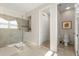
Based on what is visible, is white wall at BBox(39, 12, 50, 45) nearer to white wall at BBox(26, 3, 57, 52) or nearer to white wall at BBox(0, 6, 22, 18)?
white wall at BBox(26, 3, 57, 52)

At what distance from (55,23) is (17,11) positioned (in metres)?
0.63

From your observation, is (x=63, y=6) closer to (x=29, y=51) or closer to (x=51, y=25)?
(x=51, y=25)

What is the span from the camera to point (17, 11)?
5.01ft

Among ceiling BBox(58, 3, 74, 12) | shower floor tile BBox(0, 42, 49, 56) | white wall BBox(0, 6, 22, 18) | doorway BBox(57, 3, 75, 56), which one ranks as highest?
ceiling BBox(58, 3, 74, 12)

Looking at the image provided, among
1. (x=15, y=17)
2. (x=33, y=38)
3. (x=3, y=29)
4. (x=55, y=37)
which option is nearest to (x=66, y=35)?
(x=55, y=37)

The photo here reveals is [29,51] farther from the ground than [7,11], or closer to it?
closer to it

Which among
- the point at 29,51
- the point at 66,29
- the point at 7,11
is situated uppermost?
the point at 7,11

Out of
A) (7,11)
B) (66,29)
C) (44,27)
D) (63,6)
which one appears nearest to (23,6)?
(7,11)

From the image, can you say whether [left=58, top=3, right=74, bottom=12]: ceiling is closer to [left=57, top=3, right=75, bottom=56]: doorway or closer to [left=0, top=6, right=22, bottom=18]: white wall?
[left=57, top=3, right=75, bottom=56]: doorway

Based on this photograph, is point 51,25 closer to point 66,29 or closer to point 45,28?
point 45,28

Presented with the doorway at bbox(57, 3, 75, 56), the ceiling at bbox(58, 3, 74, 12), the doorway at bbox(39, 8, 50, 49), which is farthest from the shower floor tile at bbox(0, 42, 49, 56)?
the ceiling at bbox(58, 3, 74, 12)

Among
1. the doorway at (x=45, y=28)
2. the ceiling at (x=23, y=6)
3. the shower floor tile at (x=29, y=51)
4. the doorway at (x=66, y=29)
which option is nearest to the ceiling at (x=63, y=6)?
the doorway at (x=66, y=29)

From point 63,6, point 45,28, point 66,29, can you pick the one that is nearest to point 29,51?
point 45,28

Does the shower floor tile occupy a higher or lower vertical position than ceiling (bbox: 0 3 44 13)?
lower
